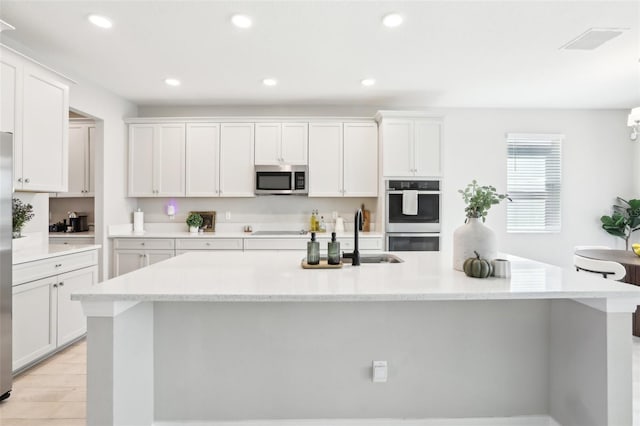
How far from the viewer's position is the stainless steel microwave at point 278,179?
178 inches

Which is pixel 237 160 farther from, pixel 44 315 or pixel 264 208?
pixel 44 315

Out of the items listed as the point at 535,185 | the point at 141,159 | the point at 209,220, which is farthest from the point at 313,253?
the point at 535,185

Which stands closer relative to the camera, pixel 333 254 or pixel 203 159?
pixel 333 254

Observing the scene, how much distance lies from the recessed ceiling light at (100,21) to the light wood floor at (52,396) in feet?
8.55

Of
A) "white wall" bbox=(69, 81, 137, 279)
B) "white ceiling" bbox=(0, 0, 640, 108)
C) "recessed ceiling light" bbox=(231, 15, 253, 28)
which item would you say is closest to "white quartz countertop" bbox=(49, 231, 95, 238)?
"white wall" bbox=(69, 81, 137, 279)

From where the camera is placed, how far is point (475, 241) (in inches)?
75.3

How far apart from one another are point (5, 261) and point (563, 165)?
6079 millimetres

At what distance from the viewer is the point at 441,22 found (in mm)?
2656

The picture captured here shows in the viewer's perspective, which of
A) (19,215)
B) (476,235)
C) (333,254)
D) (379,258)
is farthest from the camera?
(19,215)

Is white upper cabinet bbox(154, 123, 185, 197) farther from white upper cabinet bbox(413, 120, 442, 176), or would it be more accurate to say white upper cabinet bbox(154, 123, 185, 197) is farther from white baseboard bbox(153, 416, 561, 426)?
white baseboard bbox(153, 416, 561, 426)

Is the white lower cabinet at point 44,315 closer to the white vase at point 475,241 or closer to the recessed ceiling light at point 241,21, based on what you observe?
the recessed ceiling light at point 241,21

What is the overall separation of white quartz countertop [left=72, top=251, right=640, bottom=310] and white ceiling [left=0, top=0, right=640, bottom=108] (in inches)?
69.5

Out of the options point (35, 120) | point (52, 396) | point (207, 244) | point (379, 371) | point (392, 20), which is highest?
point (392, 20)

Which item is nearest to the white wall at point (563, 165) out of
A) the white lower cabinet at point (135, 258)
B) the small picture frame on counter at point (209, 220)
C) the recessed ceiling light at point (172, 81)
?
the small picture frame on counter at point (209, 220)
